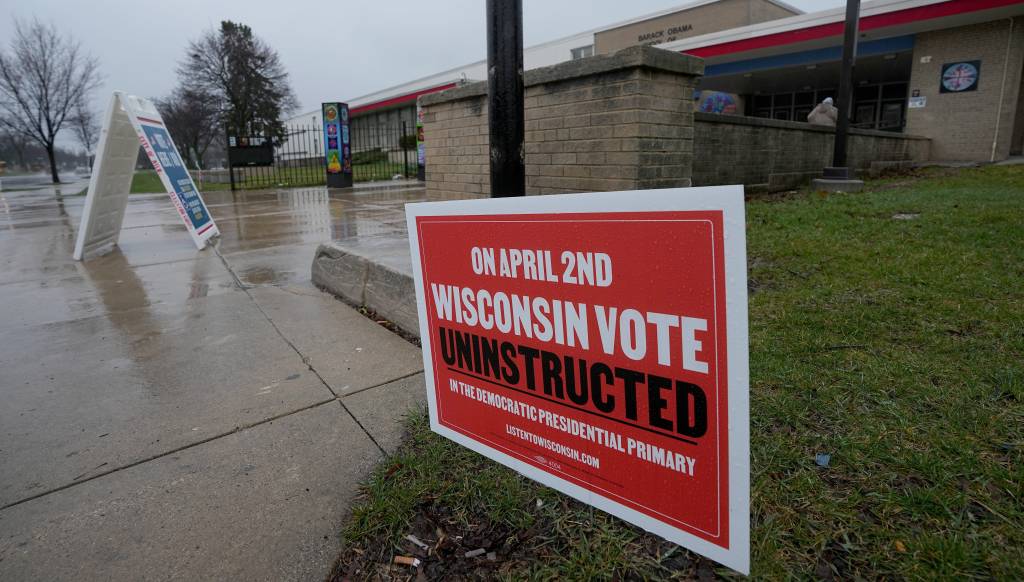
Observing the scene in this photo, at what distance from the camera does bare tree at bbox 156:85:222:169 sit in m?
Result: 38.9

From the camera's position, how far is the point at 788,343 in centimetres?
304

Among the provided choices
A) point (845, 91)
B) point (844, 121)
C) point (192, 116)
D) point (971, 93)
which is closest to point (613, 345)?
point (844, 121)

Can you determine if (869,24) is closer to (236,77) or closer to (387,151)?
(387,151)

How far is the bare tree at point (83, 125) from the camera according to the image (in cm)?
3490

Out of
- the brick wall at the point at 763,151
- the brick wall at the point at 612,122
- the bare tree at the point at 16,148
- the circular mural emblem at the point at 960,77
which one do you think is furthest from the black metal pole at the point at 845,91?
the bare tree at the point at 16,148

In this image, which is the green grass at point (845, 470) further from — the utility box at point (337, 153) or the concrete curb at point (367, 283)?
the utility box at point (337, 153)

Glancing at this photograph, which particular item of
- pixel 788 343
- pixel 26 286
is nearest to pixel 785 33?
pixel 788 343

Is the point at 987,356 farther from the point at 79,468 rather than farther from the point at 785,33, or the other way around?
the point at 785,33

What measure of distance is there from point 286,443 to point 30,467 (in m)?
1.03

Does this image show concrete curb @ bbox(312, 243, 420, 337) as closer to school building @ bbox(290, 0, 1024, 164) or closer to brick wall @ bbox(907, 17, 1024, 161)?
school building @ bbox(290, 0, 1024, 164)

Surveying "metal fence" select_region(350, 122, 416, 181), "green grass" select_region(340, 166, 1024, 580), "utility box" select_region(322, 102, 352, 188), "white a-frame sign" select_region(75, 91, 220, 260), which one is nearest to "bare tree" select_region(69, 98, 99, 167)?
"metal fence" select_region(350, 122, 416, 181)

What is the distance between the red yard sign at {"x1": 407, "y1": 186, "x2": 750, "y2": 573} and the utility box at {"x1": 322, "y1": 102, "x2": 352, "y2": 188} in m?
16.8

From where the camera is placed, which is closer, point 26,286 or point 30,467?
point 30,467

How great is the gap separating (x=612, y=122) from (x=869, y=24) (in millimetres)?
18337
